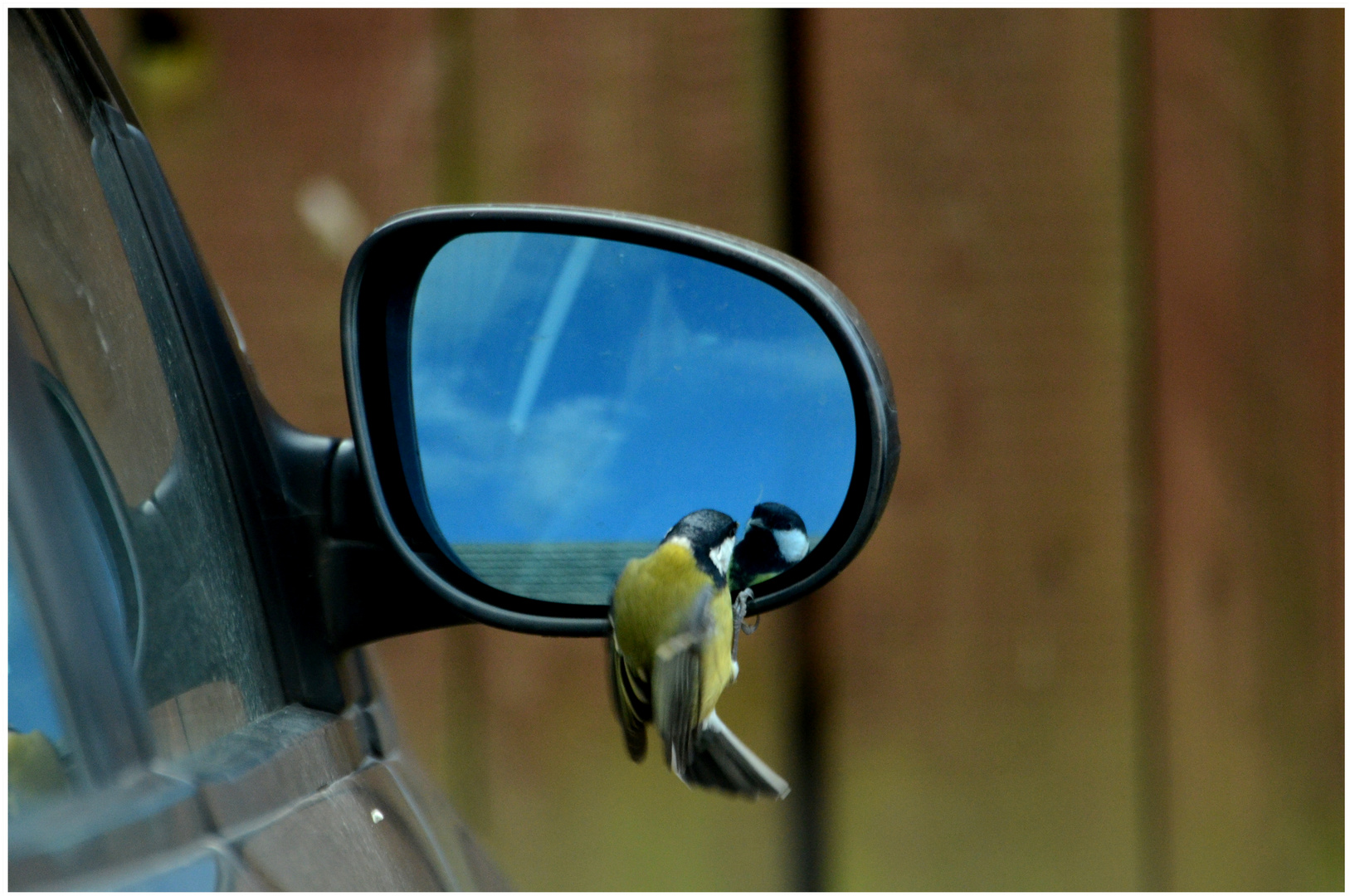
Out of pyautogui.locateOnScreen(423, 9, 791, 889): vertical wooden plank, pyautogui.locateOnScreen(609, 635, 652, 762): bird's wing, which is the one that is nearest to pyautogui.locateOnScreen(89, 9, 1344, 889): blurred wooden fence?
pyautogui.locateOnScreen(423, 9, 791, 889): vertical wooden plank

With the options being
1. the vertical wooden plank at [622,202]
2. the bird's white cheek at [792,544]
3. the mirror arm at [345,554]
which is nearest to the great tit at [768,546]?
the bird's white cheek at [792,544]

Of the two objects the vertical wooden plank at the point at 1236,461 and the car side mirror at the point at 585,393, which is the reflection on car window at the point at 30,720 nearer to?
the car side mirror at the point at 585,393

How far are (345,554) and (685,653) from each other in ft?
0.64

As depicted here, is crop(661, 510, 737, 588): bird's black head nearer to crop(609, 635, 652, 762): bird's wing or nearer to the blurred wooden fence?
crop(609, 635, 652, 762): bird's wing

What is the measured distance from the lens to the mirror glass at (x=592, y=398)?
0.65 metres

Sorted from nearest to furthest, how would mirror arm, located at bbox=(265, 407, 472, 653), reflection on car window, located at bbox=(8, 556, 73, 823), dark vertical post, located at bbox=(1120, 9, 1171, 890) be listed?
1. reflection on car window, located at bbox=(8, 556, 73, 823)
2. mirror arm, located at bbox=(265, 407, 472, 653)
3. dark vertical post, located at bbox=(1120, 9, 1171, 890)

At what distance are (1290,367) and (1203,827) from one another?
27.4 inches

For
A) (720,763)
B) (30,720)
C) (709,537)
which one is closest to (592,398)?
(709,537)

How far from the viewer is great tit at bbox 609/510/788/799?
613 millimetres

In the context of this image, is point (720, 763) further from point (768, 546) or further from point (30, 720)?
point (30, 720)

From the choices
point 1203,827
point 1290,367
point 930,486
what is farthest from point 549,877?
point 1290,367

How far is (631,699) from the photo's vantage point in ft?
2.25

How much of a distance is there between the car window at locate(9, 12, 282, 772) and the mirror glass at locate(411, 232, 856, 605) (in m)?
0.13

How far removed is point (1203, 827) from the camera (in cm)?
167
